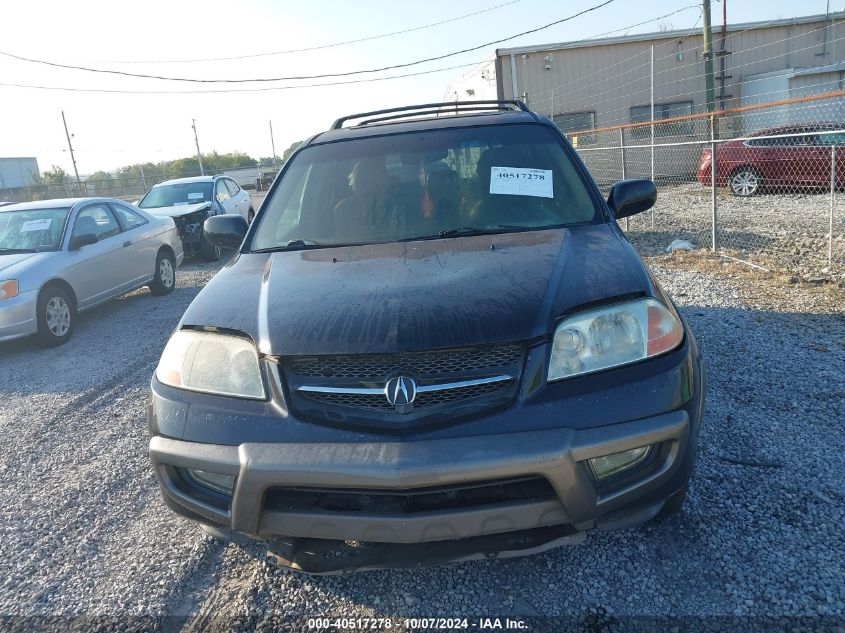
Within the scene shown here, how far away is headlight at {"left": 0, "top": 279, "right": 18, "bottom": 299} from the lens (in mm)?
6137

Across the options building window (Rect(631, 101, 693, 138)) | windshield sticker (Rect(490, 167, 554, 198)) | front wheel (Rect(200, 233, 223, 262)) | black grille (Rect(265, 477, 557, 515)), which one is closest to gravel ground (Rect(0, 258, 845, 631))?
black grille (Rect(265, 477, 557, 515))

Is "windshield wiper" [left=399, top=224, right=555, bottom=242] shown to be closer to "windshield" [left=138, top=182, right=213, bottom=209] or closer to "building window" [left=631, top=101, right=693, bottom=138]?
"windshield" [left=138, top=182, right=213, bottom=209]

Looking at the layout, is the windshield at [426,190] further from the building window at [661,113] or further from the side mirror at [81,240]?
the building window at [661,113]

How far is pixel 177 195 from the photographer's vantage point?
12.0m

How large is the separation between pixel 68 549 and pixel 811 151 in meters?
13.2

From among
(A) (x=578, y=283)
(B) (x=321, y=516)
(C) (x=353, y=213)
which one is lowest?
(B) (x=321, y=516)

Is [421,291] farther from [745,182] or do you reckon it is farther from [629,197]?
[745,182]

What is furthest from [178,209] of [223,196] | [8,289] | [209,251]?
[8,289]

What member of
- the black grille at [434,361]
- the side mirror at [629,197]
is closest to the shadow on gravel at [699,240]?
the side mirror at [629,197]

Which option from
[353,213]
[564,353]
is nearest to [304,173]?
[353,213]

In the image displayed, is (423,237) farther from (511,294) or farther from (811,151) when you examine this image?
(811,151)

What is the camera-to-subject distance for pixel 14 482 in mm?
3527

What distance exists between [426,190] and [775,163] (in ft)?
40.7

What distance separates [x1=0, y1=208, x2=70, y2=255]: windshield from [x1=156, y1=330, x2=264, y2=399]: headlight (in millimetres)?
5668
